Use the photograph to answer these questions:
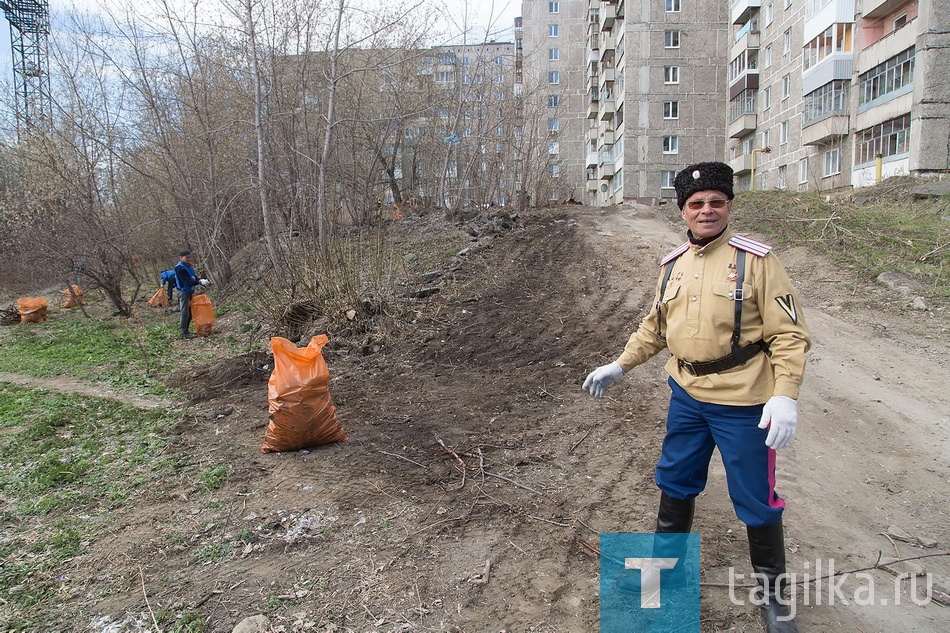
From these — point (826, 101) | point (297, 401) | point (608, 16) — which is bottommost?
point (297, 401)

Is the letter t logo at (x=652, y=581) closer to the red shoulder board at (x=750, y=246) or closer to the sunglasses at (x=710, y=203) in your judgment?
the red shoulder board at (x=750, y=246)

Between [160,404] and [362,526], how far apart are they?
148 inches

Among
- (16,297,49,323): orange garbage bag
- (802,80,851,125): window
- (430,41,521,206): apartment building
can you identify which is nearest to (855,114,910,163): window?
(802,80,851,125): window

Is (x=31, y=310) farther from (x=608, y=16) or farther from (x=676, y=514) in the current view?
(x=608, y=16)

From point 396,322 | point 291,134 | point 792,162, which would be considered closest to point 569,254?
point 396,322

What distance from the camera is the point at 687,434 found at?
92.1 inches

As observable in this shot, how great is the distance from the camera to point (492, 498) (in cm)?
338

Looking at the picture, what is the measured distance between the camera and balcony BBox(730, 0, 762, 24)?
93.5 feet

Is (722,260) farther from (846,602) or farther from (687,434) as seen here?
(846,602)

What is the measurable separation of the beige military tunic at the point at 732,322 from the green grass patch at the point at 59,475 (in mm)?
3024

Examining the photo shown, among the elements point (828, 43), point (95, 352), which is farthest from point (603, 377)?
point (828, 43)

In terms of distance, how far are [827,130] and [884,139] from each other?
8.63 feet

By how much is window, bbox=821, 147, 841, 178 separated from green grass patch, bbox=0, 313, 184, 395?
78.9 ft

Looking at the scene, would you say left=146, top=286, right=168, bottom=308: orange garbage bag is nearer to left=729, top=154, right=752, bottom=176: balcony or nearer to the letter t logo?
the letter t logo
